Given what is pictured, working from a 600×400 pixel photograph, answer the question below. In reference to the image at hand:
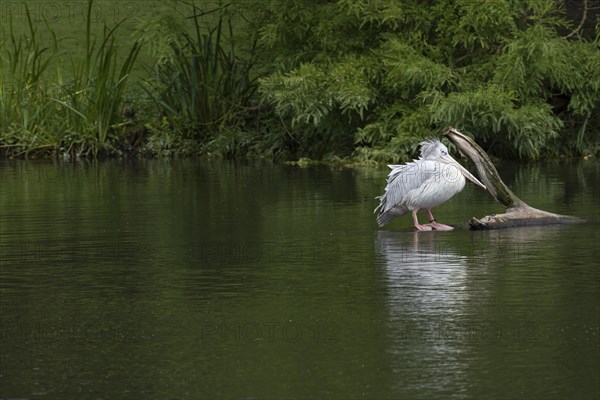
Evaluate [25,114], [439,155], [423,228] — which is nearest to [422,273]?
[423,228]

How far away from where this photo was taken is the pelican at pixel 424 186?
44.0ft

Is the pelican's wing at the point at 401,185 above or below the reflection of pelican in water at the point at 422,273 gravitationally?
above

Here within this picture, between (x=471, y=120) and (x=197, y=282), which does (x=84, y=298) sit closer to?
(x=197, y=282)

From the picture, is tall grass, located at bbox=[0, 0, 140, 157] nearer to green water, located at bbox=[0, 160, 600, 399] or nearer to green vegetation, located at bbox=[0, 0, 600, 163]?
green vegetation, located at bbox=[0, 0, 600, 163]

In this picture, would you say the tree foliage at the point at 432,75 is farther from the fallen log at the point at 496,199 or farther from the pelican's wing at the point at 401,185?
the pelican's wing at the point at 401,185

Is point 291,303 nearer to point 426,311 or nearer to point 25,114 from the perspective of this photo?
point 426,311

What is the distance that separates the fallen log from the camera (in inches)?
533

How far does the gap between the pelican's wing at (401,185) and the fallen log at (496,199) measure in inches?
14.1

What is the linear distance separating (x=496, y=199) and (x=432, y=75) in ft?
29.4

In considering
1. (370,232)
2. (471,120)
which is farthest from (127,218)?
(471,120)

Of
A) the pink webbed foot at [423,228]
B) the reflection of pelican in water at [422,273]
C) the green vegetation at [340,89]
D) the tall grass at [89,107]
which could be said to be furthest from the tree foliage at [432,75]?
the reflection of pelican in water at [422,273]

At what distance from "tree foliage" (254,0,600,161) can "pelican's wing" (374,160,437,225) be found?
7991 millimetres

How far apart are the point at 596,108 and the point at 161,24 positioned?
7.38 metres

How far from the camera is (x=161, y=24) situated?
2516 centimetres
